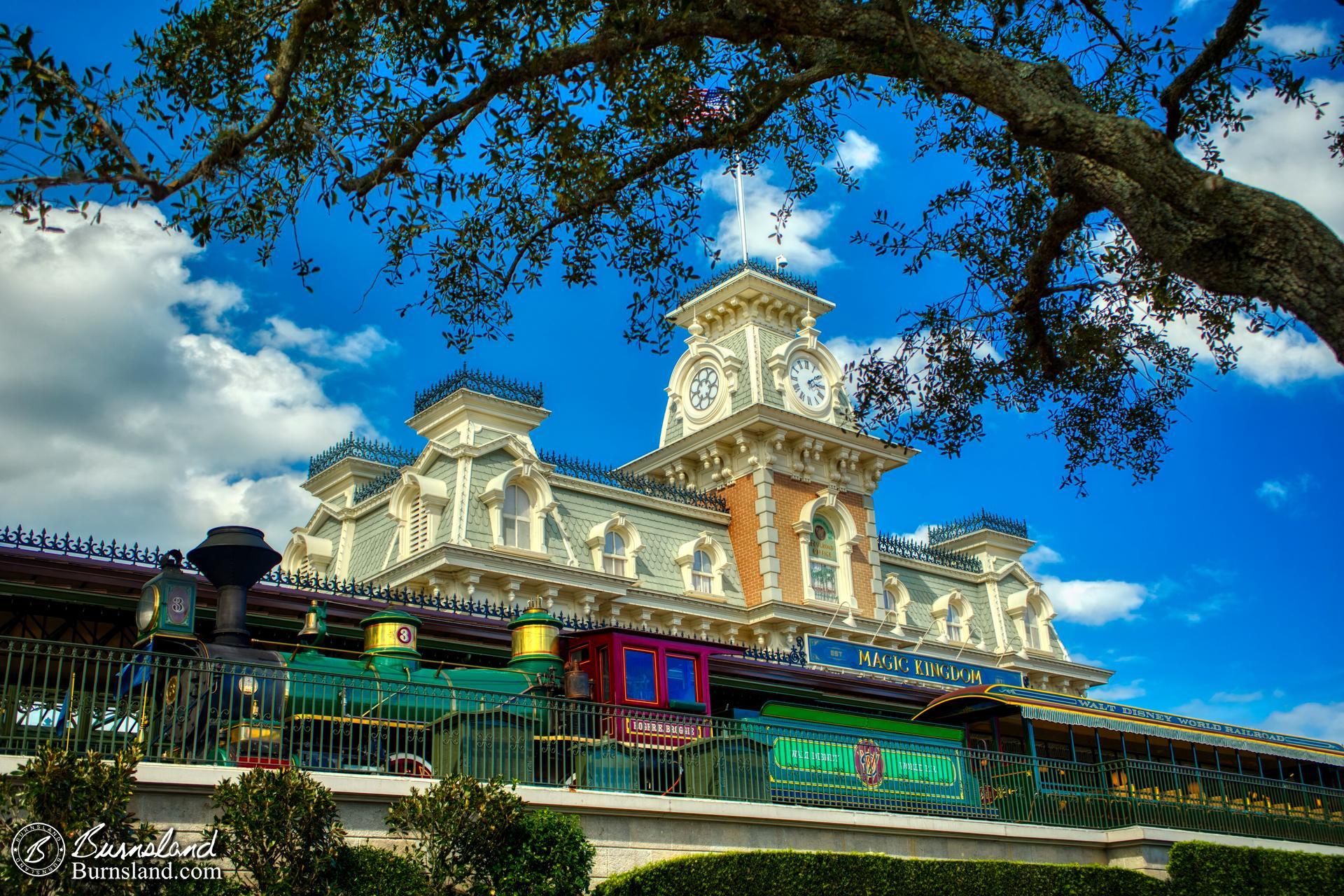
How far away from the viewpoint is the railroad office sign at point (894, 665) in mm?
23156

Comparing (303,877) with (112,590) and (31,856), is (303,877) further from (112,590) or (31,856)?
(112,590)

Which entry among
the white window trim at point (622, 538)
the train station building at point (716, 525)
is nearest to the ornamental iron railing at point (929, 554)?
the train station building at point (716, 525)

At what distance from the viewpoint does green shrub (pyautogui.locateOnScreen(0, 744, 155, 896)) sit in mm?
10164

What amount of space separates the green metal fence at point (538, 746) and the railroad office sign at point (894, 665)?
90.7 inches

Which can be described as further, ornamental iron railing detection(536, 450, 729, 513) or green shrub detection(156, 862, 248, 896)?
ornamental iron railing detection(536, 450, 729, 513)

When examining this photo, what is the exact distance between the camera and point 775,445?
3303cm

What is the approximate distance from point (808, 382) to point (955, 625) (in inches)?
365

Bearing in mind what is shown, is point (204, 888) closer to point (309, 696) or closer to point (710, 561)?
point (309, 696)

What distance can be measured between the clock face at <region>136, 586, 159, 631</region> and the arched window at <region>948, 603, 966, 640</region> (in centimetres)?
2788

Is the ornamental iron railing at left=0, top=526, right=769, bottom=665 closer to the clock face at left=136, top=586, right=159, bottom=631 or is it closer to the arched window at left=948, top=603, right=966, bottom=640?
the clock face at left=136, top=586, right=159, bottom=631

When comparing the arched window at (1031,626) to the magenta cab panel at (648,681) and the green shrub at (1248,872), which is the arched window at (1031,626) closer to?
the green shrub at (1248,872)

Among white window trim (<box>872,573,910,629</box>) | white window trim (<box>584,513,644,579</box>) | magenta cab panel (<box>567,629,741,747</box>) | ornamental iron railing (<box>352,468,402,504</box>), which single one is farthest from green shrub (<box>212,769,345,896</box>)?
white window trim (<box>872,573,910,629</box>)

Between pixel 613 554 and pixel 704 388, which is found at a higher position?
pixel 704 388

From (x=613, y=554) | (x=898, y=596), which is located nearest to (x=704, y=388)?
(x=613, y=554)
